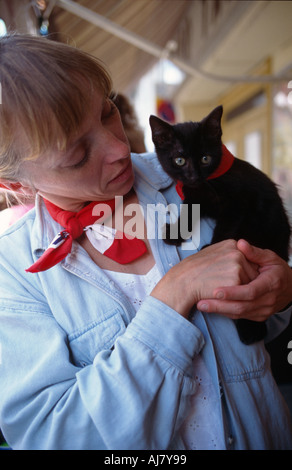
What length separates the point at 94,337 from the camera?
0.70m

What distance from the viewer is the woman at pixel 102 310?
0.59 meters

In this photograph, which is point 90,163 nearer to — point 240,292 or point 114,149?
point 114,149

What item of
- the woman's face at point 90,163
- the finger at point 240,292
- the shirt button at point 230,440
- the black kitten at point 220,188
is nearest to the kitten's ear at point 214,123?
the black kitten at point 220,188

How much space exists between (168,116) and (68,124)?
90.0 inches

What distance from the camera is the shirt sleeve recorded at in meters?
0.57

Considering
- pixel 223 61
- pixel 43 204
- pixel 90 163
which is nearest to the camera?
pixel 90 163

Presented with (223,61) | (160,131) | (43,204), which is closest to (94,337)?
(43,204)

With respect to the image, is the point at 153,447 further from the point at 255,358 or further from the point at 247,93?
the point at 247,93

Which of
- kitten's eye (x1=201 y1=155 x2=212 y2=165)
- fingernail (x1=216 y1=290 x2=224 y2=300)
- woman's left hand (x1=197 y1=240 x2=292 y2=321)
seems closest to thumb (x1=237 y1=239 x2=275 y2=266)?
woman's left hand (x1=197 y1=240 x2=292 y2=321)

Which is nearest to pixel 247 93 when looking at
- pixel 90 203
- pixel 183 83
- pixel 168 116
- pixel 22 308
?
pixel 168 116

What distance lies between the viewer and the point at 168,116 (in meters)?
2.78

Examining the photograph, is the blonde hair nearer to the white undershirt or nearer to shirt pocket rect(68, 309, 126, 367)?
shirt pocket rect(68, 309, 126, 367)

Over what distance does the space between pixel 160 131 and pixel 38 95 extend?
0.42 meters

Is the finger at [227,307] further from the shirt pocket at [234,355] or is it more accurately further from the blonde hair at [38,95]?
the blonde hair at [38,95]
